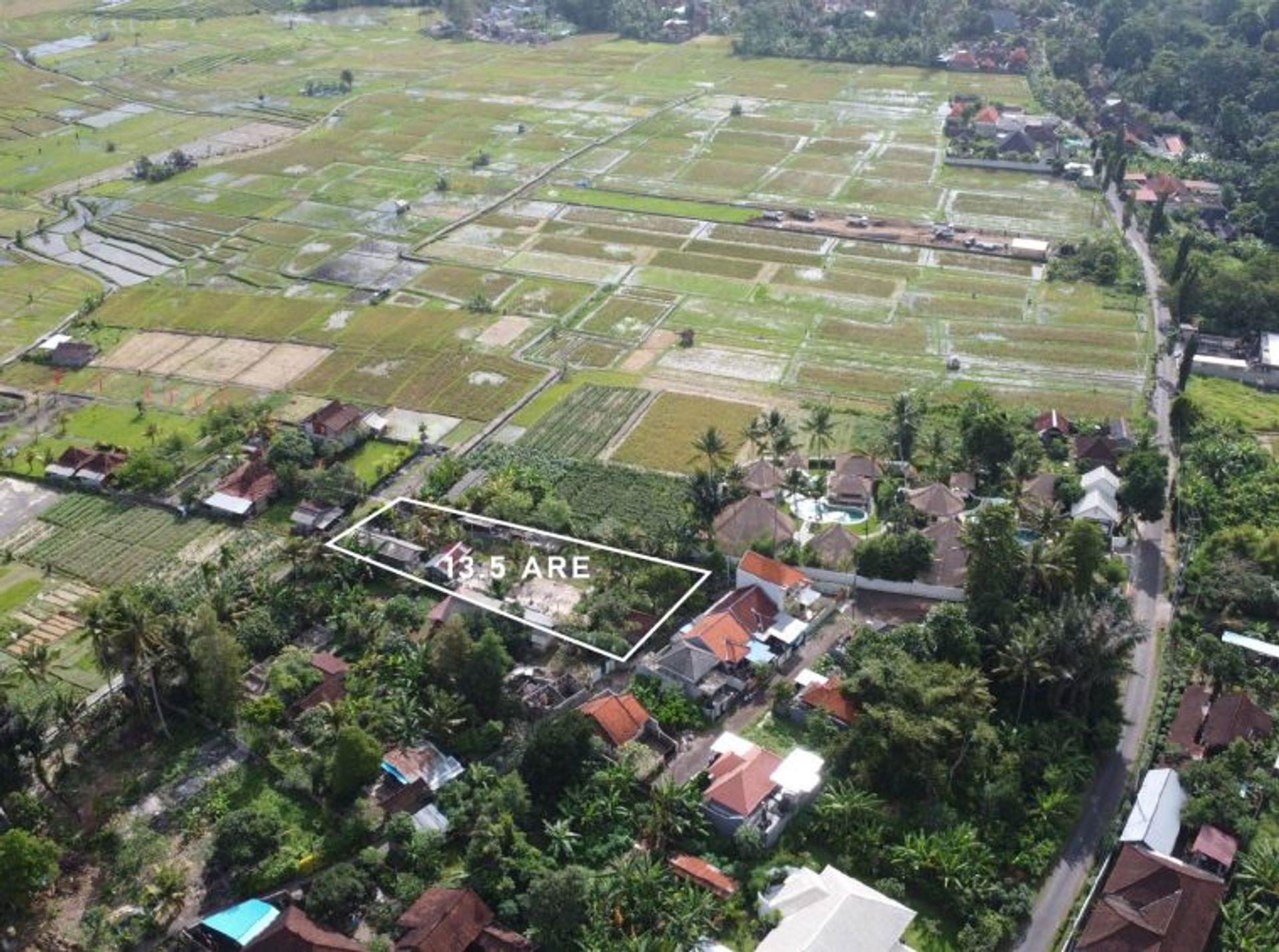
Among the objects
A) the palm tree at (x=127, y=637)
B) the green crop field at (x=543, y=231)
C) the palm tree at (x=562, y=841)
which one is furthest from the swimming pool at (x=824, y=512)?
the palm tree at (x=127, y=637)

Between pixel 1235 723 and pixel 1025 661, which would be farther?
pixel 1025 661

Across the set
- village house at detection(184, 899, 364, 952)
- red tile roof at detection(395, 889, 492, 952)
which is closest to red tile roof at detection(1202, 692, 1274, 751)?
red tile roof at detection(395, 889, 492, 952)

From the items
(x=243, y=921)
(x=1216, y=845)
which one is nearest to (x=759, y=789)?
(x=1216, y=845)

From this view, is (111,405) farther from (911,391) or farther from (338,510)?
(911,391)

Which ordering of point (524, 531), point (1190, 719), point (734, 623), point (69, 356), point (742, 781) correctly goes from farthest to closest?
point (69, 356) → point (524, 531) → point (734, 623) → point (1190, 719) → point (742, 781)

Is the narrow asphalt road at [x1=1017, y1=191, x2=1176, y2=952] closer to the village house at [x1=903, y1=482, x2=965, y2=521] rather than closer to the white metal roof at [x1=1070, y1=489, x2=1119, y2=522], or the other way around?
the white metal roof at [x1=1070, y1=489, x2=1119, y2=522]

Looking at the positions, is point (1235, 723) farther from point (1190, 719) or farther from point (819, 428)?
point (819, 428)

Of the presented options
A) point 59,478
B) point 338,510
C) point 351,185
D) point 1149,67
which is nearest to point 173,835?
point 338,510
